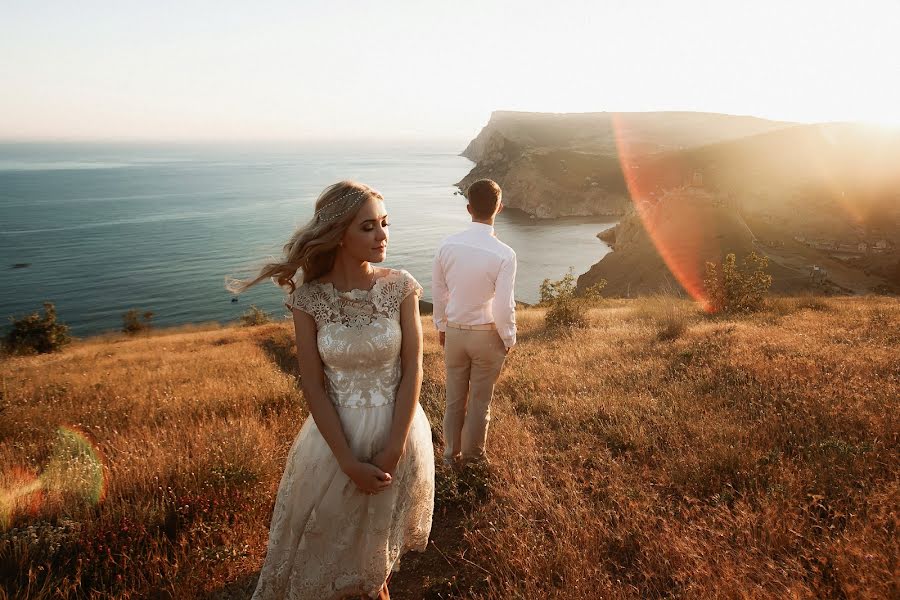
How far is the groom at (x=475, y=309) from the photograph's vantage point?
449 cm

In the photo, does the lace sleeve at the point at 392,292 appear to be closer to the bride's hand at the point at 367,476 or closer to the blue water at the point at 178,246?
the blue water at the point at 178,246

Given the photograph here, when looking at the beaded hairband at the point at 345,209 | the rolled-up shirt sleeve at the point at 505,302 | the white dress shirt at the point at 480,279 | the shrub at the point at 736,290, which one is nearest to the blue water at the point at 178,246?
the beaded hairband at the point at 345,209

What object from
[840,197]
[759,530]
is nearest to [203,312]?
[759,530]

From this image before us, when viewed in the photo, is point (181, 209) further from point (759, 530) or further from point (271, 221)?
point (759, 530)

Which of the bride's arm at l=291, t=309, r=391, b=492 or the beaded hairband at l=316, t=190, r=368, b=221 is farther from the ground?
the beaded hairband at l=316, t=190, r=368, b=221

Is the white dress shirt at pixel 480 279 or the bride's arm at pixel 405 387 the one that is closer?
the bride's arm at pixel 405 387

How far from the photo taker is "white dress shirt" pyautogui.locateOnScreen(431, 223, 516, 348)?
4465mm

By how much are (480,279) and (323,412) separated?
230 cm

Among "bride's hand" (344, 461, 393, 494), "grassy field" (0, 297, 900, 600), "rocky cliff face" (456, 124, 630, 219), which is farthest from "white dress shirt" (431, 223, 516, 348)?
"rocky cliff face" (456, 124, 630, 219)

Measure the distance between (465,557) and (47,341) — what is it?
39862 millimetres

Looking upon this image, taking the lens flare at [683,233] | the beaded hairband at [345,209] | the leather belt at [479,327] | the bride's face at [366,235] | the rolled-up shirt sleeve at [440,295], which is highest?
the beaded hairband at [345,209]

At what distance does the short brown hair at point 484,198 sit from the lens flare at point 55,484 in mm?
4082

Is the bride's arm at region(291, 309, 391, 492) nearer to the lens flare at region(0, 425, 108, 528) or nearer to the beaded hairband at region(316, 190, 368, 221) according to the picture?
the beaded hairband at region(316, 190, 368, 221)

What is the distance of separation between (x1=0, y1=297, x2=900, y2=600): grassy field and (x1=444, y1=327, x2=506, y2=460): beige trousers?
34cm
